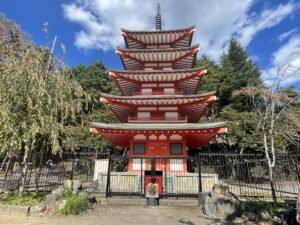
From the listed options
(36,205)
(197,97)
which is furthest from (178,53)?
(36,205)

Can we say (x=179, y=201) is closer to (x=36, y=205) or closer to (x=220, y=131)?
(x=220, y=131)

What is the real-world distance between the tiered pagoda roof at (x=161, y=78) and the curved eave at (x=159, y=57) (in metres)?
1.96

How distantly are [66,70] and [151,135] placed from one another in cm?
693

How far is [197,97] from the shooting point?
588 inches

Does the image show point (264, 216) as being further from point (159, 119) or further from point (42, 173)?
point (42, 173)

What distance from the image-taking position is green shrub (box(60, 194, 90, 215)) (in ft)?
28.5

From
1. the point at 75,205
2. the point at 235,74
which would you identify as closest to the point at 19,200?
the point at 75,205

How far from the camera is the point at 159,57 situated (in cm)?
1792

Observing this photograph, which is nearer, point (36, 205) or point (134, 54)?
point (36, 205)

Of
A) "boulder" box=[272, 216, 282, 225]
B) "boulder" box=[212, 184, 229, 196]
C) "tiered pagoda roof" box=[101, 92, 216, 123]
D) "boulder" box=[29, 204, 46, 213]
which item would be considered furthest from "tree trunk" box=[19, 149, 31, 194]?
"boulder" box=[272, 216, 282, 225]

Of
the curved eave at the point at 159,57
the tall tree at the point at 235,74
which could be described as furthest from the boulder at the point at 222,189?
the tall tree at the point at 235,74

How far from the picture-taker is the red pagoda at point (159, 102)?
13.9m

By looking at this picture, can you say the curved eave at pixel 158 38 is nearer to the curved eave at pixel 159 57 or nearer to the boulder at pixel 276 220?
the curved eave at pixel 159 57

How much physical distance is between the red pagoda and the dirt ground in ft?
12.8
